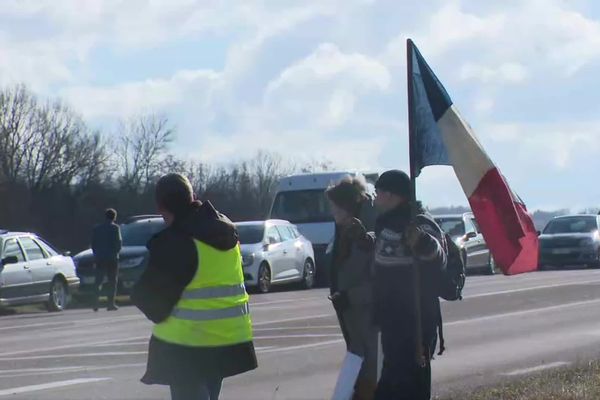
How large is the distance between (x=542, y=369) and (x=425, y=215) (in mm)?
5990

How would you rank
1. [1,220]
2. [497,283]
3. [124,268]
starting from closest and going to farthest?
[124,268] → [497,283] → [1,220]

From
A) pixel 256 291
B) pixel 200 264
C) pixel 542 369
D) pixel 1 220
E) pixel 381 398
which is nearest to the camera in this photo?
pixel 200 264

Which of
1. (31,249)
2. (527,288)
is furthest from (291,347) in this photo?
(527,288)

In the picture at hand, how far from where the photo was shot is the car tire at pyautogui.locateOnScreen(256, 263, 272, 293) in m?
27.4

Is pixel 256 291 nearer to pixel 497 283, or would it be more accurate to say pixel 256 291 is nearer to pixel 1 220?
pixel 497 283

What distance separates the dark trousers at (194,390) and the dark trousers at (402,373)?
3.45 feet

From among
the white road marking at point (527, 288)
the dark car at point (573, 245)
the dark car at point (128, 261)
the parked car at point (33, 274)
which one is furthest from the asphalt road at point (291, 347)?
the dark car at point (573, 245)

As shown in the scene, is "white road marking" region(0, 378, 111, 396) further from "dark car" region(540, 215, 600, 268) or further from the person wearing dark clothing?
"dark car" region(540, 215, 600, 268)

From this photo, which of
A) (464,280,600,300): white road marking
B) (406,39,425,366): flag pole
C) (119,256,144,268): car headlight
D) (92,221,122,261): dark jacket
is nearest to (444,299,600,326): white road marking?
(464,280,600,300): white road marking

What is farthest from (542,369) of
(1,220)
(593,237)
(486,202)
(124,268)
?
(1,220)

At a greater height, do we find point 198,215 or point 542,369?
point 198,215

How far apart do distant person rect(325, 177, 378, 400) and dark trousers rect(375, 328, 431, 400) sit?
384mm

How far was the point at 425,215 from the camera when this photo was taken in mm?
7312

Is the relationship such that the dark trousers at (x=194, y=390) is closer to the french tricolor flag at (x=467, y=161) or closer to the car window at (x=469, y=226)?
the french tricolor flag at (x=467, y=161)
